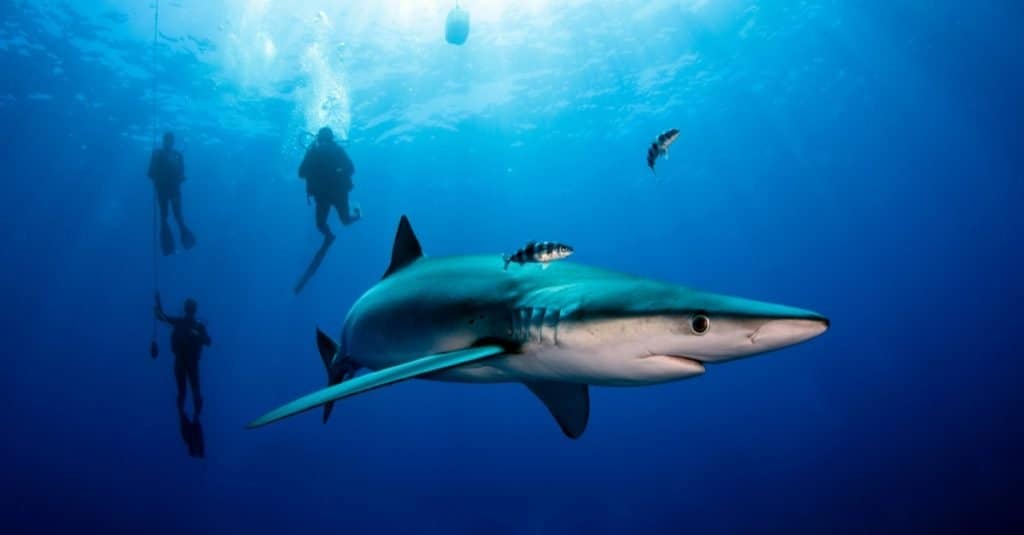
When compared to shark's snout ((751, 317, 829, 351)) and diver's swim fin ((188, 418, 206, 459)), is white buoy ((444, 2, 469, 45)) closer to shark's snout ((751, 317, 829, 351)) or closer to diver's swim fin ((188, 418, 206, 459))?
diver's swim fin ((188, 418, 206, 459))

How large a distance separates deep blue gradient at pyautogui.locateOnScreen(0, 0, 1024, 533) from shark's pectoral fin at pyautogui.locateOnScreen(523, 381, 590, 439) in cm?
1990

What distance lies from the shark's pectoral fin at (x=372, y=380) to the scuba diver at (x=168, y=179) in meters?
14.5

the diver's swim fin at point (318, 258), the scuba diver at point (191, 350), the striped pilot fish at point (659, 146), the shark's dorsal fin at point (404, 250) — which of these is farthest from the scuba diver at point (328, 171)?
the striped pilot fish at point (659, 146)

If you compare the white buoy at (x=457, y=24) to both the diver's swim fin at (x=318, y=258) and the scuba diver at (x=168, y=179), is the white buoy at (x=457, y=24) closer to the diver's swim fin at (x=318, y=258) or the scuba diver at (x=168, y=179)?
the diver's swim fin at (x=318, y=258)

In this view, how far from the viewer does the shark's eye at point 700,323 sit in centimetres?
210

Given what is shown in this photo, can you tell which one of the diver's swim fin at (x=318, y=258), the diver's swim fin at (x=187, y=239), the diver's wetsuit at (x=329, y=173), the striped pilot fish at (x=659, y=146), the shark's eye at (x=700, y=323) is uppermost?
the diver's wetsuit at (x=329, y=173)

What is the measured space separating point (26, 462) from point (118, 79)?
1589 inches

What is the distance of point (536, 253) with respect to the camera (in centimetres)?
404

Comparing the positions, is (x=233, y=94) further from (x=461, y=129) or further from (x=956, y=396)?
(x=956, y=396)

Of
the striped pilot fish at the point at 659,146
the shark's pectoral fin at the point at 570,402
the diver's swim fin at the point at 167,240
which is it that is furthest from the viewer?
the diver's swim fin at the point at 167,240

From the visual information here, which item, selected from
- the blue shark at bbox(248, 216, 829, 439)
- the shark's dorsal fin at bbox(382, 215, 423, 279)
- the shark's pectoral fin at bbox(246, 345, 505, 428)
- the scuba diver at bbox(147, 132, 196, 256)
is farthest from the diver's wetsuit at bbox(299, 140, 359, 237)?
the shark's pectoral fin at bbox(246, 345, 505, 428)

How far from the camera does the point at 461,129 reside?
3566cm

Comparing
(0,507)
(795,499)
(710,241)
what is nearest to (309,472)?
(0,507)

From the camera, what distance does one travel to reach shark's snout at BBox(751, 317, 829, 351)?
77.3 inches
